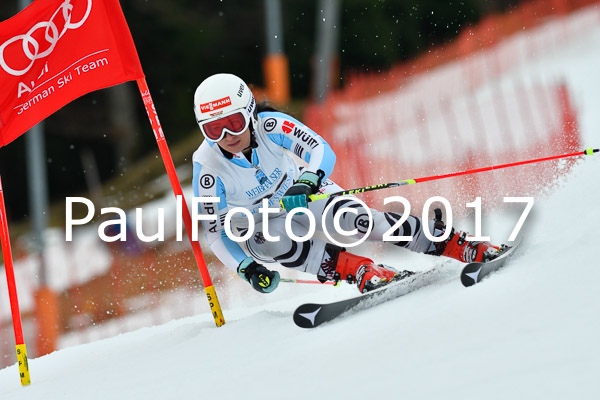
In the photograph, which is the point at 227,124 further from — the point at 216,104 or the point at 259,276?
the point at 259,276

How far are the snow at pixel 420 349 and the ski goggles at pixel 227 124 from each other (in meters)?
1.12

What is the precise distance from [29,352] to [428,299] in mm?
8143

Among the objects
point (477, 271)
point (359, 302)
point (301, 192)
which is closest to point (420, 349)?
point (477, 271)

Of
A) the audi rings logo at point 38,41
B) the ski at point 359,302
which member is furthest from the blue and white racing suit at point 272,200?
the audi rings logo at point 38,41

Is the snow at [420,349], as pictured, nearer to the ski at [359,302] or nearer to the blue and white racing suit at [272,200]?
the ski at [359,302]

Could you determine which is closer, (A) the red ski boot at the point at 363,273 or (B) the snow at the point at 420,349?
(B) the snow at the point at 420,349

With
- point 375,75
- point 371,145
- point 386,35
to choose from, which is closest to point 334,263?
point 371,145

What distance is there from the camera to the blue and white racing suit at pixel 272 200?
5020mm

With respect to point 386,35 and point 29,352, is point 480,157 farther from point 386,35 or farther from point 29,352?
point 386,35

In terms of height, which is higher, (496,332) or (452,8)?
(452,8)

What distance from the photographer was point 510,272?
4.16 metres

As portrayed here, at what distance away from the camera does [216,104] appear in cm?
481

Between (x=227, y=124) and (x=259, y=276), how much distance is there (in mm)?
888

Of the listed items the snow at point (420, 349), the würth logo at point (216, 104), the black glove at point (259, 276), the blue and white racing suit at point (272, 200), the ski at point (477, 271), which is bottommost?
the snow at point (420, 349)
